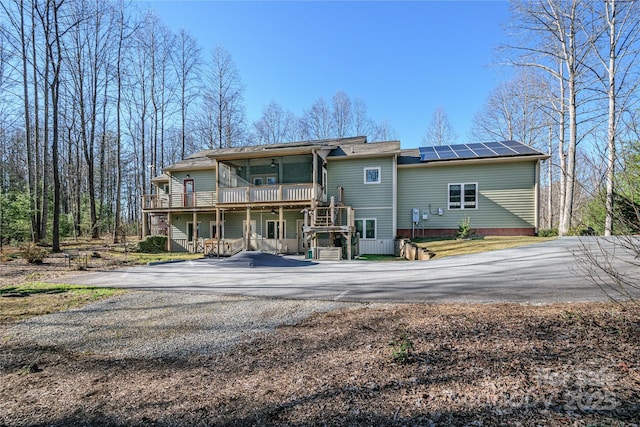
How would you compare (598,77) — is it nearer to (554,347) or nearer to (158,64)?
(554,347)

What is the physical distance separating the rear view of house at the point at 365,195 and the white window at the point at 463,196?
5 centimetres

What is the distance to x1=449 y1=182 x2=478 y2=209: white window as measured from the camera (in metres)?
16.1

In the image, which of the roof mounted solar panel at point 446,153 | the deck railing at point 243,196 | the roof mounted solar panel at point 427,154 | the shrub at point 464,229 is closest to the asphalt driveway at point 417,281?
the shrub at point 464,229

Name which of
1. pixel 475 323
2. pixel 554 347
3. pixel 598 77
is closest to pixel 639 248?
pixel 554 347

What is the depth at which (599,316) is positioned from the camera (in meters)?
3.72

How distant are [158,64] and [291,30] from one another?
1681 centimetres

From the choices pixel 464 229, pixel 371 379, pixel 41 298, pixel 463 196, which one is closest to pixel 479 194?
pixel 463 196

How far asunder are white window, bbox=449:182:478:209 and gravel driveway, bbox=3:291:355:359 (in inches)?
525

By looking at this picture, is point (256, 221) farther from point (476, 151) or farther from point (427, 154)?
point (476, 151)

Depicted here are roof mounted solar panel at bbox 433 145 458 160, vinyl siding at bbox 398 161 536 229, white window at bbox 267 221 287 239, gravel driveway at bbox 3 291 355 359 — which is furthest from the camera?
white window at bbox 267 221 287 239

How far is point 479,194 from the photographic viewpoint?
16031 mm

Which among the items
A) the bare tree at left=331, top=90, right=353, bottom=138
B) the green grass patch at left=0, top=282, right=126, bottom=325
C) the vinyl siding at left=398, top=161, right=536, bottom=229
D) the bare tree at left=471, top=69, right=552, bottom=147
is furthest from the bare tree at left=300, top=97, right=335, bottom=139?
the green grass patch at left=0, top=282, right=126, bottom=325

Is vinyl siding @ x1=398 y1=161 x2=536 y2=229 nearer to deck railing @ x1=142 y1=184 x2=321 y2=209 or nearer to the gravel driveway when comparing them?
deck railing @ x1=142 y1=184 x2=321 y2=209

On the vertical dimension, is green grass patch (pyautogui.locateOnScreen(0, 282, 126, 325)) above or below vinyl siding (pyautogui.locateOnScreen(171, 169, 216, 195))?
below
